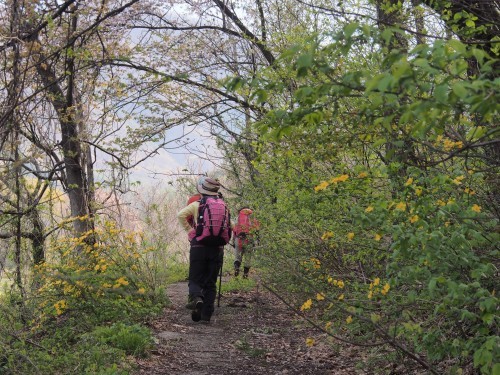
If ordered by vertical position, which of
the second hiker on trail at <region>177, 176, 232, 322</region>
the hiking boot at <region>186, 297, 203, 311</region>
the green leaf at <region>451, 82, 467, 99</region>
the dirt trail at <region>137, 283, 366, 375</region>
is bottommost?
the dirt trail at <region>137, 283, 366, 375</region>

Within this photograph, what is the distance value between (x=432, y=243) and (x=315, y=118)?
0.90m

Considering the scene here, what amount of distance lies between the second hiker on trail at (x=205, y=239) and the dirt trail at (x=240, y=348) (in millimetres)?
311

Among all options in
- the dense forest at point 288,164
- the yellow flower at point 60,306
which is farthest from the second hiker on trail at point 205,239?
the yellow flower at point 60,306

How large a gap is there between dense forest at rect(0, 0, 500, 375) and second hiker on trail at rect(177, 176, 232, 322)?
65cm

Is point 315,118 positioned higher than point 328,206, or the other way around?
point 315,118

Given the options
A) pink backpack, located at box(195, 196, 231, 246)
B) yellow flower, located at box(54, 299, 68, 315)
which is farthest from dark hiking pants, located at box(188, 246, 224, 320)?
yellow flower, located at box(54, 299, 68, 315)

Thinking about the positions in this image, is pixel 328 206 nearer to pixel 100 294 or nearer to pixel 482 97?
pixel 100 294

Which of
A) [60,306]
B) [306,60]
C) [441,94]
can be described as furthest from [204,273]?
[441,94]

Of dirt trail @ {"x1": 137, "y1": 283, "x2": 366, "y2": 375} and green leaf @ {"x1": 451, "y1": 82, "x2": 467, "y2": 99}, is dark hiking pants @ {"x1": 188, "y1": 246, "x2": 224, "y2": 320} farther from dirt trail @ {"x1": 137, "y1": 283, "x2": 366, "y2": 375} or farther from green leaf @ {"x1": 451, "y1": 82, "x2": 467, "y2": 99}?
green leaf @ {"x1": 451, "y1": 82, "x2": 467, "y2": 99}

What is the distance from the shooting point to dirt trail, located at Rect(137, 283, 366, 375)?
18.6ft

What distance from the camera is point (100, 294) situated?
723 cm

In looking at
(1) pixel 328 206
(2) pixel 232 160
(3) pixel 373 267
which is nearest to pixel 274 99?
(1) pixel 328 206

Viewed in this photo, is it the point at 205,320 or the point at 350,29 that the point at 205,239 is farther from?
the point at 350,29

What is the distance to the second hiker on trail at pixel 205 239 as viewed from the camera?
7.51m
